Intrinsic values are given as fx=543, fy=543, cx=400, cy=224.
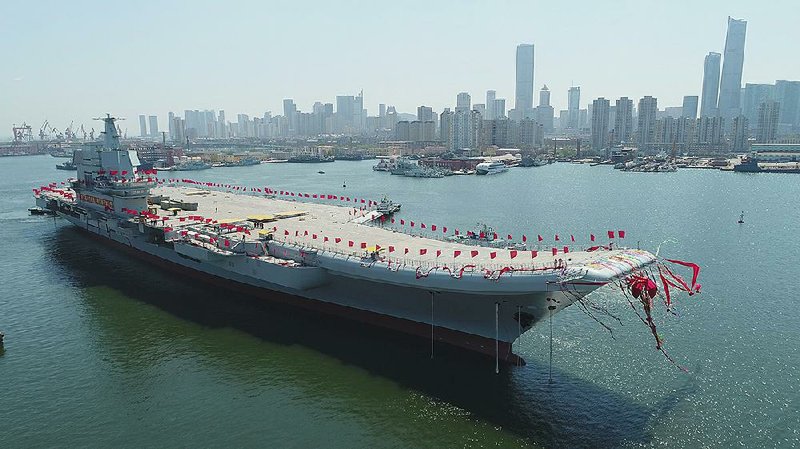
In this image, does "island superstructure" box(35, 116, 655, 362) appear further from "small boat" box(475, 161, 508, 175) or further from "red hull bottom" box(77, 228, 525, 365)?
"small boat" box(475, 161, 508, 175)

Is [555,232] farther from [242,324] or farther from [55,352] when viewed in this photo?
[55,352]

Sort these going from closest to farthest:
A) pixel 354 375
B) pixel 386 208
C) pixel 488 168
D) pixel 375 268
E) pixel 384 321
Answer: pixel 354 375 < pixel 375 268 < pixel 384 321 < pixel 386 208 < pixel 488 168

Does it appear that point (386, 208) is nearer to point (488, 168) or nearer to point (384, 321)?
point (384, 321)

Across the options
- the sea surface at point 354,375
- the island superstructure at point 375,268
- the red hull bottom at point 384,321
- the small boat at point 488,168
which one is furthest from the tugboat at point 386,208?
the small boat at point 488,168

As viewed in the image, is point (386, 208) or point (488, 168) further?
point (488, 168)

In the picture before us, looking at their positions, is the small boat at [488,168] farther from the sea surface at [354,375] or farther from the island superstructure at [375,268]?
the island superstructure at [375,268]

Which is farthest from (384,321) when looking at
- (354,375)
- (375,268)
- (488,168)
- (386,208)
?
(488,168)

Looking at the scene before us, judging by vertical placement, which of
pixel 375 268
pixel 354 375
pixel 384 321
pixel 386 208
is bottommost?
pixel 354 375
